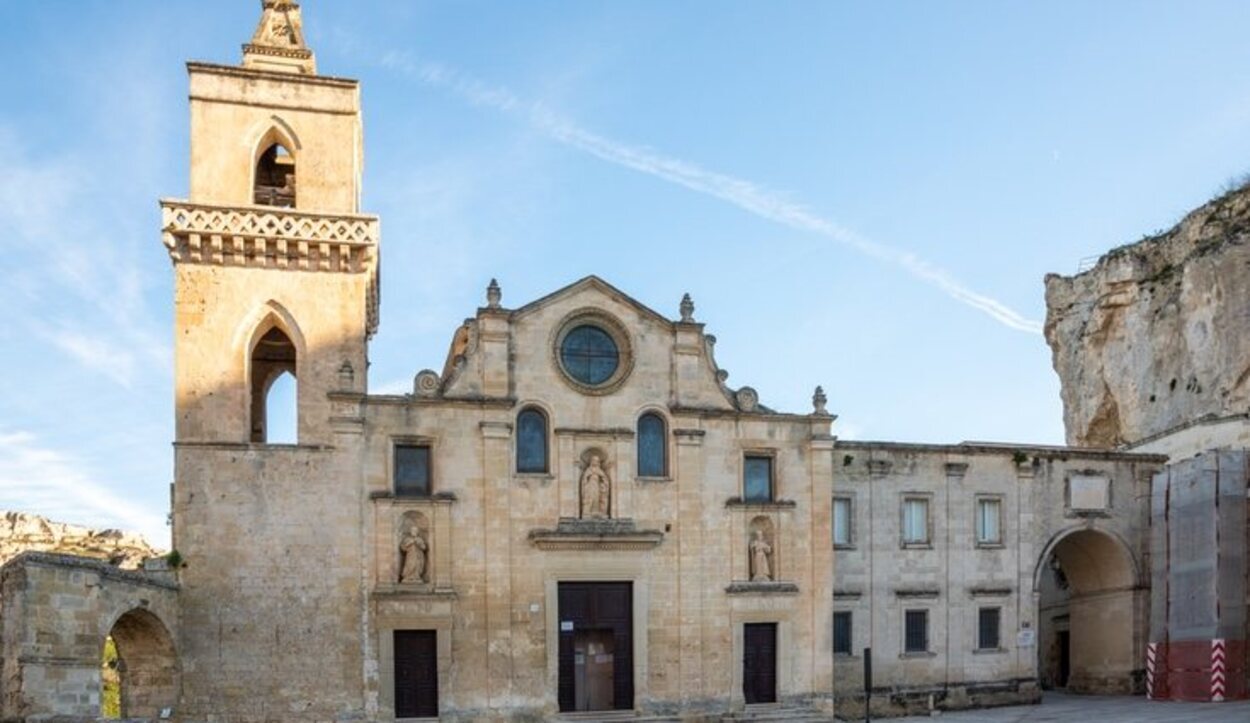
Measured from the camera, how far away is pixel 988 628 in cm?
3603

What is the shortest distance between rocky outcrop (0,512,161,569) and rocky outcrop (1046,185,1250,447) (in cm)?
4649

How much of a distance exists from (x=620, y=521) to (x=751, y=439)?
475cm

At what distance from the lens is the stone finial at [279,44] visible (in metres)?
30.3

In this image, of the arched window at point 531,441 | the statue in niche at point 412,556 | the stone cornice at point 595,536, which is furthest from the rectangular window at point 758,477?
the statue in niche at point 412,556

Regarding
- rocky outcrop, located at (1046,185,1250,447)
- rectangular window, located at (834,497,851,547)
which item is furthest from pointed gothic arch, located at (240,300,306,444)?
rocky outcrop, located at (1046,185,1250,447)

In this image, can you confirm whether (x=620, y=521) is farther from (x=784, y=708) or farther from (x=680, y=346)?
(x=784, y=708)

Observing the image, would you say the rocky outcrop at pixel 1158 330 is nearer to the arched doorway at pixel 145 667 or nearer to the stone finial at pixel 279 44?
the stone finial at pixel 279 44

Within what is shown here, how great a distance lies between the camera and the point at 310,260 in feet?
96.1

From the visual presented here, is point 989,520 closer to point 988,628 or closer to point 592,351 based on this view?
point 988,628

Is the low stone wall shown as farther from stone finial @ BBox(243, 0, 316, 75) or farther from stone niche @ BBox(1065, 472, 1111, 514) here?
stone finial @ BBox(243, 0, 316, 75)

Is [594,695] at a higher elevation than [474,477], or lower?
lower

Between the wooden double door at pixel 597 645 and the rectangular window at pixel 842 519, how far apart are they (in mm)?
8048

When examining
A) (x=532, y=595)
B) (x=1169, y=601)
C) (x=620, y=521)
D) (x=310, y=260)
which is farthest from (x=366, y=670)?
(x=1169, y=601)

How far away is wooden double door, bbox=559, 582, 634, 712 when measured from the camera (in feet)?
99.1
